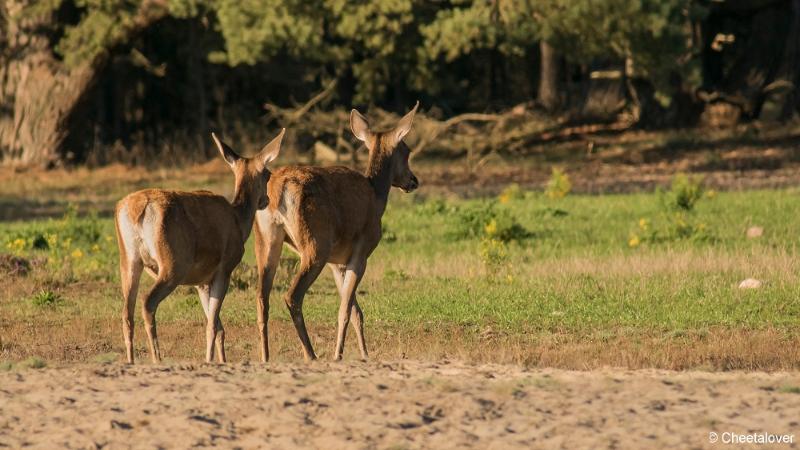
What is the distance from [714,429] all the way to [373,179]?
538 cm

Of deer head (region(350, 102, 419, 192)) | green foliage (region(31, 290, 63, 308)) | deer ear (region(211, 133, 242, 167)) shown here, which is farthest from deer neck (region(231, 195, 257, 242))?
green foliage (region(31, 290, 63, 308))

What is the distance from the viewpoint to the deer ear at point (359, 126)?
1352cm

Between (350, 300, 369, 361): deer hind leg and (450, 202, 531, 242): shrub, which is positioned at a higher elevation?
(350, 300, 369, 361): deer hind leg

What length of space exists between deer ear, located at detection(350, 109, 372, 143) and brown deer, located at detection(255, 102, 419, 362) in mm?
968

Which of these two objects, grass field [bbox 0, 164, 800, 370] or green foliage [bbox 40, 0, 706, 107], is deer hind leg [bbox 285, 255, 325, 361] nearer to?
Answer: grass field [bbox 0, 164, 800, 370]

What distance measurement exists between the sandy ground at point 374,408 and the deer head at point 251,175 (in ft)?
7.89

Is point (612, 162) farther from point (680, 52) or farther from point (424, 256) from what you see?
point (424, 256)

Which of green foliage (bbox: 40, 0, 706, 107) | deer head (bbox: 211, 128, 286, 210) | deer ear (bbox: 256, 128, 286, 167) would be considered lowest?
deer head (bbox: 211, 128, 286, 210)

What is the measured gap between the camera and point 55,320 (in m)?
14.9

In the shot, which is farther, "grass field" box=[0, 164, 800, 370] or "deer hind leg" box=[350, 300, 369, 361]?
"grass field" box=[0, 164, 800, 370]

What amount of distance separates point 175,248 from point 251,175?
4.05 feet

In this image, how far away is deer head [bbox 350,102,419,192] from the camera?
43.7 feet

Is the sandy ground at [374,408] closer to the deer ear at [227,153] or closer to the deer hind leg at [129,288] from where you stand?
the deer hind leg at [129,288]

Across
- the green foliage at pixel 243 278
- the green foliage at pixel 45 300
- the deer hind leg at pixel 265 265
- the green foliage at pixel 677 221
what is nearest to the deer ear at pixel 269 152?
the deer hind leg at pixel 265 265
